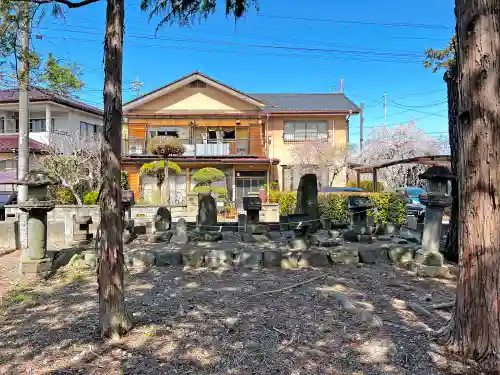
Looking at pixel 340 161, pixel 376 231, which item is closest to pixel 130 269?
pixel 376 231

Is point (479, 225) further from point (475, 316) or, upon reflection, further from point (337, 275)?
point (337, 275)

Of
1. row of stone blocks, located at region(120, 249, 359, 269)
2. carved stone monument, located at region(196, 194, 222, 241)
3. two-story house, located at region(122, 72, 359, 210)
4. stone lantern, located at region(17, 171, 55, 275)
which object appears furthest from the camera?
two-story house, located at region(122, 72, 359, 210)

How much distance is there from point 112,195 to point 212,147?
18909 millimetres

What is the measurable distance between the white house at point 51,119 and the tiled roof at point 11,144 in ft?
0.90

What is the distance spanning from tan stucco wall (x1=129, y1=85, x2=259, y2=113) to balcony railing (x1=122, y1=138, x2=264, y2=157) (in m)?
1.96

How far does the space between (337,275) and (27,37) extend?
20.0 ft

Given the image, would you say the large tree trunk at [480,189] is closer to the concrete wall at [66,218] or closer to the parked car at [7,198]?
the concrete wall at [66,218]

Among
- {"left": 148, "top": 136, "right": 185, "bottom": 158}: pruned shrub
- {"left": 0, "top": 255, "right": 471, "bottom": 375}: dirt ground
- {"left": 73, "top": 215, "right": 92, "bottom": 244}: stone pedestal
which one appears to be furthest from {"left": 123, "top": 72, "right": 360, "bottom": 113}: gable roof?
{"left": 0, "top": 255, "right": 471, "bottom": 375}: dirt ground

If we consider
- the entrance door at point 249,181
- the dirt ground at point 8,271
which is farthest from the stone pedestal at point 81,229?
the entrance door at point 249,181

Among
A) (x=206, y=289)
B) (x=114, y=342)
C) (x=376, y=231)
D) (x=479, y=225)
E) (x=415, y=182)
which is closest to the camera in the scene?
(x=479, y=225)

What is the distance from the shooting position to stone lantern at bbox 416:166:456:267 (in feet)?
18.5

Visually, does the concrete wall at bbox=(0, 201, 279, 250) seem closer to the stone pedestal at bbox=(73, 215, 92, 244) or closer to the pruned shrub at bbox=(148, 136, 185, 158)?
the stone pedestal at bbox=(73, 215, 92, 244)

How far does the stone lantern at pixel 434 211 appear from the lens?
5633mm

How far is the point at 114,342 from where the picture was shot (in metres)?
3.12
